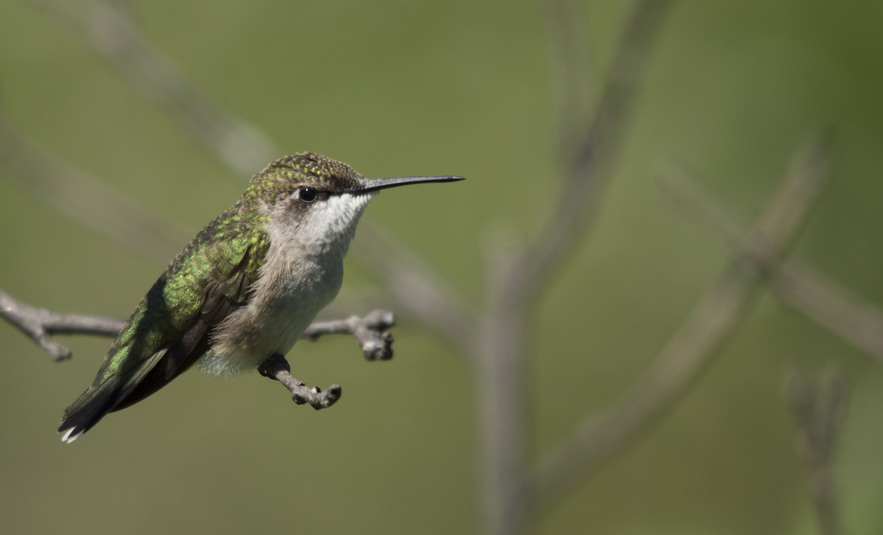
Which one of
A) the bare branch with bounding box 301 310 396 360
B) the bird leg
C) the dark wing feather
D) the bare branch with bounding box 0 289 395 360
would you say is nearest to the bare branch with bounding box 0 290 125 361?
the bare branch with bounding box 0 289 395 360

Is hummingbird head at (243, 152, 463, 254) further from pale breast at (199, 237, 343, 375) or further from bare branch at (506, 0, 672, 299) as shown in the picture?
bare branch at (506, 0, 672, 299)

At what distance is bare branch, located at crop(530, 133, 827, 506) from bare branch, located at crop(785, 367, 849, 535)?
744mm

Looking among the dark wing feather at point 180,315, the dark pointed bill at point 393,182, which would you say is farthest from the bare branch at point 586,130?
the dark wing feather at point 180,315

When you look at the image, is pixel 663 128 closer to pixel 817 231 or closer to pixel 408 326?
pixel 817 231

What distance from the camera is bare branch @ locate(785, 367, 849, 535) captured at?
7.32 ft

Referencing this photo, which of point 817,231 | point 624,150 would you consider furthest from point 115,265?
point 817,231

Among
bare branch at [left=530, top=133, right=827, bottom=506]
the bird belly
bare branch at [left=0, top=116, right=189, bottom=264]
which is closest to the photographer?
the bird belly

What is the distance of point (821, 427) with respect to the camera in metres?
2.39

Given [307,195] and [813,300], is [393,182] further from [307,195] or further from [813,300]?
[813,300]

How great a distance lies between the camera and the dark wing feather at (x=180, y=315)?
112 inches

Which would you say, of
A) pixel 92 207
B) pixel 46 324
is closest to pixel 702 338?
pixel 46 324

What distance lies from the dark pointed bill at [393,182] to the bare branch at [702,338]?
1.19 meters

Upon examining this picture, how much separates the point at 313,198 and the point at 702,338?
1672mm

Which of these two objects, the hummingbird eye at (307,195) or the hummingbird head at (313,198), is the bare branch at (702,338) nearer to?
the hummingbird head at (313,198)
